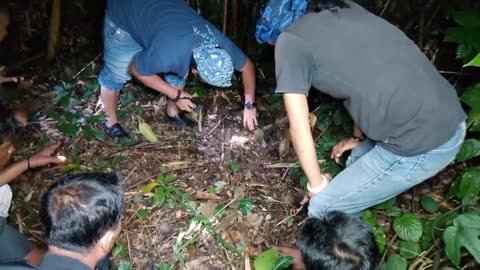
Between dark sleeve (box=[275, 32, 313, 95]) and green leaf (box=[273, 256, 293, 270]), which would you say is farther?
green leaf (box=[273, 256, 293, 270])

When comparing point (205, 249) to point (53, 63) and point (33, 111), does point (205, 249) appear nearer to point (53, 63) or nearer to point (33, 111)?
point (33, 111)

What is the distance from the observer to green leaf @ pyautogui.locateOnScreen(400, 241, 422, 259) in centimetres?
260

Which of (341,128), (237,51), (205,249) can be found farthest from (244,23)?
(205,249)

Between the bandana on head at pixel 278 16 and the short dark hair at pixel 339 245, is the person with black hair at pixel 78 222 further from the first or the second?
the bandana on head at pixel 278 16

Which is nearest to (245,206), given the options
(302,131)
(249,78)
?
(249,78)

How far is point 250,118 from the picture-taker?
3436mm

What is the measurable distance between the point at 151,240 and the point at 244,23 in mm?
1702

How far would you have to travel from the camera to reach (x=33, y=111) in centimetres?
363

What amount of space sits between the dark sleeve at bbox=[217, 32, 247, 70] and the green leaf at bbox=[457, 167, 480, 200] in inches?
50.6

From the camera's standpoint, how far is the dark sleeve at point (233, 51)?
2.96 meters

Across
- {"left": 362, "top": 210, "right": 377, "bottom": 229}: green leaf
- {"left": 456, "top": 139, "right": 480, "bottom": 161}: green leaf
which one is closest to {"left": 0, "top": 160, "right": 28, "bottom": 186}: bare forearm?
{"left": 362, "top": 210, "right": 377, "bottom": 229}: green leaf

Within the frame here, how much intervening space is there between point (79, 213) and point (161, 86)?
1428mm

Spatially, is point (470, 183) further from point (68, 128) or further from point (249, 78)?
point (68, 128)

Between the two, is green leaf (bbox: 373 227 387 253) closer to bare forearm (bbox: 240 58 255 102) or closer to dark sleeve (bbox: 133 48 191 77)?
bare forearm (bbox: 240 58 255 102)
